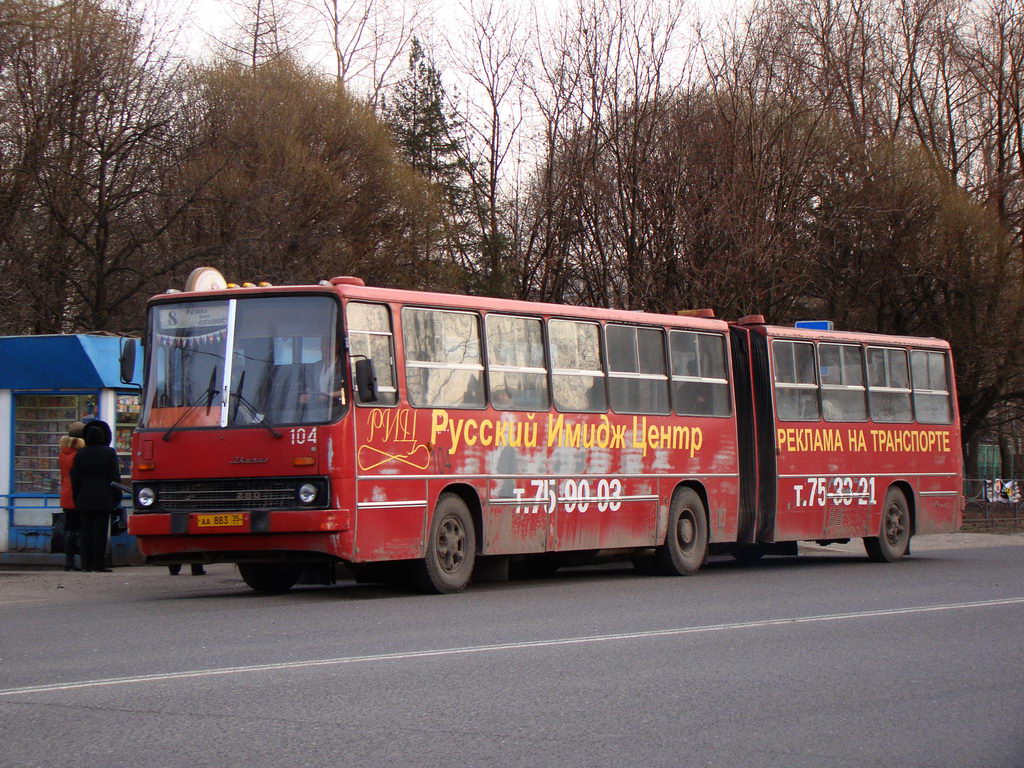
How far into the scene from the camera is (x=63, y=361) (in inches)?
786

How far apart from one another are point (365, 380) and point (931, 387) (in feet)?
40.8

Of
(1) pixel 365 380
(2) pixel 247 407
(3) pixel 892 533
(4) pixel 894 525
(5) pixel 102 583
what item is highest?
(1) pixel 365 380

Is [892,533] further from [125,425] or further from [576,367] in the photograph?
[125,425]

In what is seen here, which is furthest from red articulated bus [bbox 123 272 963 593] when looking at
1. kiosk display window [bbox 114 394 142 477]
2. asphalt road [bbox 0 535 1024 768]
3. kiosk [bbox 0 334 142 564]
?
kiosk display window [bbox 114 394 142 477]

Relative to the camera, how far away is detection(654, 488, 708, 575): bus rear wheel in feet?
59.1

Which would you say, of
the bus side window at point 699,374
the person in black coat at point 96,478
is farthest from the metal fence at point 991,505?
the person in black coat at point 96,478

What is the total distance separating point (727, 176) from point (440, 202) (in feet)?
41.1

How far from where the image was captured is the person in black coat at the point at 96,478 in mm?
17750

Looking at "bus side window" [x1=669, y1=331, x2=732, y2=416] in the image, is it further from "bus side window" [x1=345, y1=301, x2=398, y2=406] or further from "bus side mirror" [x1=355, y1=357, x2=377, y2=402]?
"bus side mirror" [x1=355, y1=357, x2=377, y2=402]

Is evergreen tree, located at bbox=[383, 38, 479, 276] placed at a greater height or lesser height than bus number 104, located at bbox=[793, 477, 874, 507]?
greater

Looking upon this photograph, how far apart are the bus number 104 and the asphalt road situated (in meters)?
4.96

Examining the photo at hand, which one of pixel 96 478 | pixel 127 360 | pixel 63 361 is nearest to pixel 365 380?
pixel 127 360

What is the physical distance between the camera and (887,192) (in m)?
38.7

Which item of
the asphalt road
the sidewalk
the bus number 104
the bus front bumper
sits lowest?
the asphalt road
